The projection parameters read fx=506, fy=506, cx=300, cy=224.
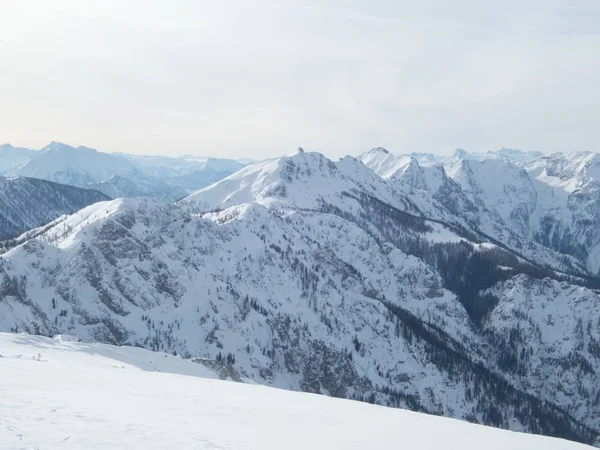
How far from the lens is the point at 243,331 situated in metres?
186

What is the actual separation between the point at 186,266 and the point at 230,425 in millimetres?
166405

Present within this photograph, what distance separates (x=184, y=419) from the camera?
3394cm

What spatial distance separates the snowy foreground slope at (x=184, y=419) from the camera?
2645cm

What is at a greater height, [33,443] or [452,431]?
[33,443]

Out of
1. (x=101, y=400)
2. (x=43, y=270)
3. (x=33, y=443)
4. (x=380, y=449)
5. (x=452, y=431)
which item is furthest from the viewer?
(x=43, y=270)

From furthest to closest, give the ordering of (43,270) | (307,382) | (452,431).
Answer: (307,382) → (43,270) → (452,431)

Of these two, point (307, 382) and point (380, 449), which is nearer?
point (380, 449)

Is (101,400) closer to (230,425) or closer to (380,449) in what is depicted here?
(230,425)

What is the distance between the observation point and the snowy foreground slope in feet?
86.8

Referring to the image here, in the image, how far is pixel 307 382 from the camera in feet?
607

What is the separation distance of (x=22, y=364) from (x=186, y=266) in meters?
150

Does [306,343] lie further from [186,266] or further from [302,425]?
[302,425]

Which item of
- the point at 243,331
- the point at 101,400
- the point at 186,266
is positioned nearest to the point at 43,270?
the point at 186,266

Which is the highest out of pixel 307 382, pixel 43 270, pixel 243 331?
pixel 43 270
